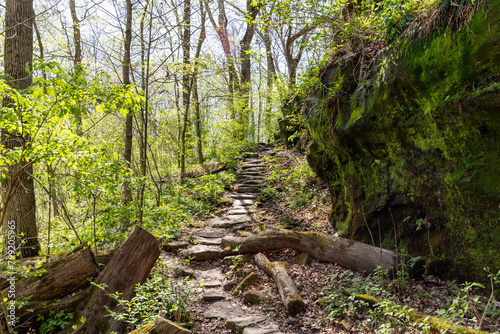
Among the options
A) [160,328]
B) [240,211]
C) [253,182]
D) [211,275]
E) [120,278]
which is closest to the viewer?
[160,328]

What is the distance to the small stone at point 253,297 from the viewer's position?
4.20 meters

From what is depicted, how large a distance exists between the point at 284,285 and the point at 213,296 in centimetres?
118

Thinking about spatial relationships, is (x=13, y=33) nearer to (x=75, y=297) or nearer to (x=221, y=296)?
(x=75, y=297)

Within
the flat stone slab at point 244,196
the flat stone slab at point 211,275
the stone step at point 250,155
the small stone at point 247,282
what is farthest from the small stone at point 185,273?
the stone step at point 250,155

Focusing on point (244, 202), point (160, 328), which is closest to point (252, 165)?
point (244, 202)

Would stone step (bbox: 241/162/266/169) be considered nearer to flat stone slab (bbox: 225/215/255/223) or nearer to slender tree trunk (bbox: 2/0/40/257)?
flat stone slab (bbox: 225/215/255/223)

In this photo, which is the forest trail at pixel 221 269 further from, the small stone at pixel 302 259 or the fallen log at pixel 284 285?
the small stone at pixel 302 259

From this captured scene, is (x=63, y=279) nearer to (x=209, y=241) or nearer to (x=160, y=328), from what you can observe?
(x=160, y=328)

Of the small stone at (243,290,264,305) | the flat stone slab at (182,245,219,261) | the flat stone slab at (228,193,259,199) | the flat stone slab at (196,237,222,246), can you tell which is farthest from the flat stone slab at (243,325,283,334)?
the flat stone slab at (228,193,259,199)

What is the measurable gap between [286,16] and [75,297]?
608 centimetres

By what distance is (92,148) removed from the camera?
4.34 m

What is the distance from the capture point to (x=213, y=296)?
443 cm

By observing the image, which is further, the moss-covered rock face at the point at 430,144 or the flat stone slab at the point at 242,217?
the flat stone slab at the point at 242,217

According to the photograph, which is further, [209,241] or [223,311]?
[209,241]
